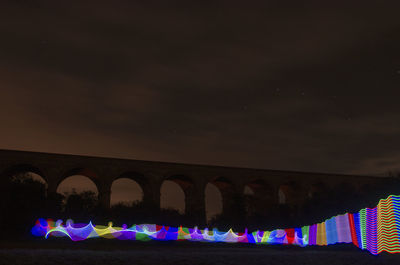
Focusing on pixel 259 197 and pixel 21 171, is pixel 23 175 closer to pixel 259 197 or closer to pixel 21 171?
pixel 21 171

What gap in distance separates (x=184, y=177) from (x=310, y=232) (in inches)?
833

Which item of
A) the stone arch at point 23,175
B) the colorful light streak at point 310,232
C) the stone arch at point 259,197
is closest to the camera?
the colorful light streak at point 310,232

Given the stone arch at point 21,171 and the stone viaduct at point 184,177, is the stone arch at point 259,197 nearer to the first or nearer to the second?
the stone viaduct at point 184,177

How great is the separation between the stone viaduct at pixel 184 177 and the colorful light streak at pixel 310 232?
379 inches

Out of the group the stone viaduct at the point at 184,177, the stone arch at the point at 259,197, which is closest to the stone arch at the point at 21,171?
the stone viaduct at the point at 184,177

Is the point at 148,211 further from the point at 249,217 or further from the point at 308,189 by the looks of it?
the point at 308,189

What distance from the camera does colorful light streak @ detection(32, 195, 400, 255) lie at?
46.4 ft

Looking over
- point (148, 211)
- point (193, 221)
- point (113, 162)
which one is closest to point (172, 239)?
point (148, 211)

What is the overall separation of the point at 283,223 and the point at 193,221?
10.2 metres

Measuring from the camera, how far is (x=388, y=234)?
46.2 ft

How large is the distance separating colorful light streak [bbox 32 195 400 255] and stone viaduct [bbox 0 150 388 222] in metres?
9.64

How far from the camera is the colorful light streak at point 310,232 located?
46.4 ft

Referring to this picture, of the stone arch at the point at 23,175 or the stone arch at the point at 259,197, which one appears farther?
the stone arch at the point at 259,197

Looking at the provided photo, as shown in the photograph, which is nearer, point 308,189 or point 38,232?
point 38,232
